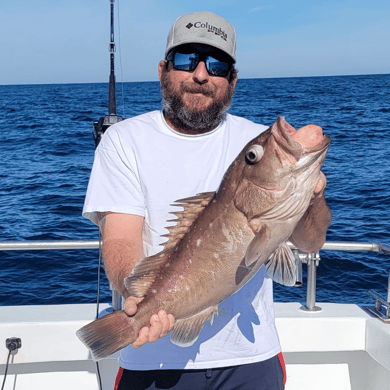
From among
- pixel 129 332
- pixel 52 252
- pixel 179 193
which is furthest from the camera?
pixel 52 252

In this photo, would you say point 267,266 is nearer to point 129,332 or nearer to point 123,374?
point 129,332

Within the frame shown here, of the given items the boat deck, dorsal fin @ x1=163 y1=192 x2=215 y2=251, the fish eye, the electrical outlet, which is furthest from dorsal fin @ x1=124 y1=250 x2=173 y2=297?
the electrical outlet

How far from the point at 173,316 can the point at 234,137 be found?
34.5 inches

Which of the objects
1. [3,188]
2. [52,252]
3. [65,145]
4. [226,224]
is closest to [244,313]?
[226,224]

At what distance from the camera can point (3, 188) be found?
14.8 meters

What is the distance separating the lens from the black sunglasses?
93.4 inches

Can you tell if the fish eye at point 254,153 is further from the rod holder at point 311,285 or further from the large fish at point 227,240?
the rod holder at point 311,285

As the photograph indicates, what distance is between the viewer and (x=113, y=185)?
2.27 meters

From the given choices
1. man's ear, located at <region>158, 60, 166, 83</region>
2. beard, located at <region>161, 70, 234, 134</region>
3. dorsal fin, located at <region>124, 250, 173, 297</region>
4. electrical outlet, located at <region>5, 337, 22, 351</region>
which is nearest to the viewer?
dorsal fin, located at <region>124, 250, 173, 297</region>

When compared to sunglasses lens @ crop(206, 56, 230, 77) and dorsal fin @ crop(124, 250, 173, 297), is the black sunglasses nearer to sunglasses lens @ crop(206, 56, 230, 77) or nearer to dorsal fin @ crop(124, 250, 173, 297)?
sunglasses lens @ crop(206, 56, 230, 77)

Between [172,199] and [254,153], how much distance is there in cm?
50

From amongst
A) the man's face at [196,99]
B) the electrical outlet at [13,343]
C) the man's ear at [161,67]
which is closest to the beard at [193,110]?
the man's face at [196,99]

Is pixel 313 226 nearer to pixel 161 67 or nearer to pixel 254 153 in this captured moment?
pixel 254 153

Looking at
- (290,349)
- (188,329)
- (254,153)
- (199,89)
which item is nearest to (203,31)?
(199,89)
